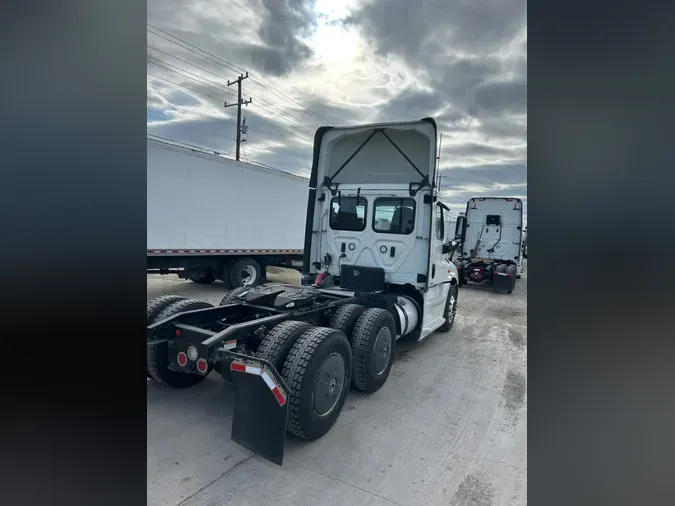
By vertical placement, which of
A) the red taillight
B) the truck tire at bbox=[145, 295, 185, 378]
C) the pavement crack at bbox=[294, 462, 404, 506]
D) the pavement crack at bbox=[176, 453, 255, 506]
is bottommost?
the pavement crack at bbox=[294, 462, 404, 506]

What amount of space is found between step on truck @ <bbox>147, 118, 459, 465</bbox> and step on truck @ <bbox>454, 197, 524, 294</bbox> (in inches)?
281

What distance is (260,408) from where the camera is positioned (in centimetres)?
301

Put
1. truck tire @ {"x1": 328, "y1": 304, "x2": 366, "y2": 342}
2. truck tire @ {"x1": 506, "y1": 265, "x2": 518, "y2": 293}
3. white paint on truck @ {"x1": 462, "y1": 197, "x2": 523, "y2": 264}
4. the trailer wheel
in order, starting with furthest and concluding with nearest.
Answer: white paint on truck @ {"x1": 462, "y1": 197, "x2": 523, "y2": 264} → truck tire @ {"x1": 506, "y1": 265, "x2": 518, "y2": 293} → truck tire @ {"x1": 328, "y1": 304, "x2": 366, "y2": 342} → the trailer wheel

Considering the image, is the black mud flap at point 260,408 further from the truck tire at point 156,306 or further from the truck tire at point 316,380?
the truck tire at point 156,306

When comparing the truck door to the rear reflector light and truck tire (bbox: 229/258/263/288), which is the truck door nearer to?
the rear reflector light

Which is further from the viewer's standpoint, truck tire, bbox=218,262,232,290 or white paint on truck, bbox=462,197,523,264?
white paint on truck, bbox=462,197,523,264

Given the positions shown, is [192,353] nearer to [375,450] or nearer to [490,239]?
[375,450]

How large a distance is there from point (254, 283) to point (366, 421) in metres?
8.36

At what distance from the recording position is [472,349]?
6391 millimetres

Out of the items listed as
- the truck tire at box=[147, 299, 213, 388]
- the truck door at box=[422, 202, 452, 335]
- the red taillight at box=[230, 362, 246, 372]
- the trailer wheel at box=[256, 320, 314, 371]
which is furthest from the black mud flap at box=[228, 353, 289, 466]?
the truck door at box=[422, 202, 452, 335]

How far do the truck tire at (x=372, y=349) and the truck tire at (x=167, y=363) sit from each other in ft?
6.17

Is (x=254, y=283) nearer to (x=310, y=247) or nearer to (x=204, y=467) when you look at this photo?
(x=310, y=247)

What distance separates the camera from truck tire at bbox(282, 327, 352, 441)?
3.19m

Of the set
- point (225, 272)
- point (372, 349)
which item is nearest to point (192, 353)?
point (372, 349)
